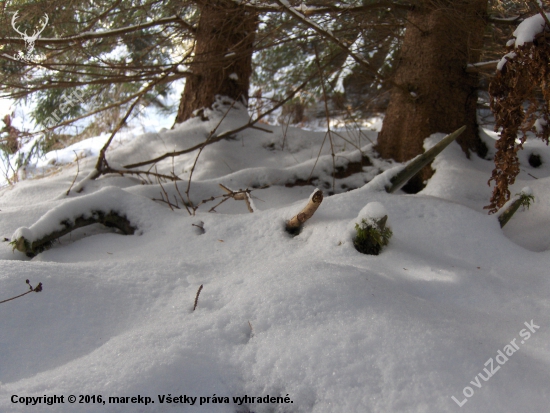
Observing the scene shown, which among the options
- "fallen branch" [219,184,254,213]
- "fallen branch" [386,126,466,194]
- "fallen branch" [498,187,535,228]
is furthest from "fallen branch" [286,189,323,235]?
"fallen branch" [498,187,535,228]

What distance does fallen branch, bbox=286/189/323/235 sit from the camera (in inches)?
75.6

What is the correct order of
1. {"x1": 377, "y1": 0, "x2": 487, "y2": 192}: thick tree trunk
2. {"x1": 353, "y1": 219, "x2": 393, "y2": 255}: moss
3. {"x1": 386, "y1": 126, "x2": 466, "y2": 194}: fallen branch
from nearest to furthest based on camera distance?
{"x1": 353, "y1": 219, "x2": 393, "y2": 255}: moss → {"x1": 386, "y1": 126, "x2": 466, "y2": 194}: fallen branch → {"x1": 377, "y1": 0, "x2": 487, "y2": 192}: thick tree trunk

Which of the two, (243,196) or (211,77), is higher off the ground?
(211,77)

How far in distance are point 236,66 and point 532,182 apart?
2827mm

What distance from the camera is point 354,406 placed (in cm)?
107

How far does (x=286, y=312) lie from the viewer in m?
1.38

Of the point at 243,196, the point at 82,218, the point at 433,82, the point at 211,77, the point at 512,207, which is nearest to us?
the point at 512,207

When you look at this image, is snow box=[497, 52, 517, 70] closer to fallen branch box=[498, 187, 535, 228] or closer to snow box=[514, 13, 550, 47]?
snow box=[514, 13, 550, 47]

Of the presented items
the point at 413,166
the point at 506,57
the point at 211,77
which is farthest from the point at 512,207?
the point at 211,77

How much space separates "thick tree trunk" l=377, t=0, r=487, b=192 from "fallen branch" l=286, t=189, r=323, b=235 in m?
1.28

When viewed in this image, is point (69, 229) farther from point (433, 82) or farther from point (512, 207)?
point (433, 82)

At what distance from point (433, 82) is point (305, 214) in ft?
5.64

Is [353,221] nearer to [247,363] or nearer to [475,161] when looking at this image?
[247,363]

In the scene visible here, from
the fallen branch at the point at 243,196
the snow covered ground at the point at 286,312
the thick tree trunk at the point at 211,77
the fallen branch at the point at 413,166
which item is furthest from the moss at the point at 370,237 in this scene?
the thick tree trunk at the point at 211,77
